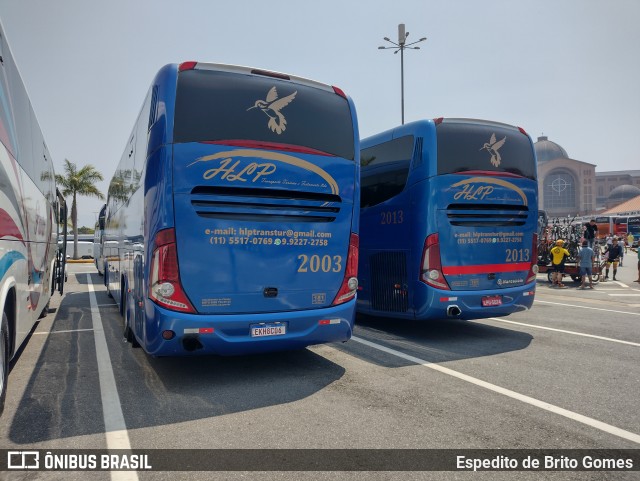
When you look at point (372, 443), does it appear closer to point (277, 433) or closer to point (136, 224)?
point (277, 433)

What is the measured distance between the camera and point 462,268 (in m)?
7.50

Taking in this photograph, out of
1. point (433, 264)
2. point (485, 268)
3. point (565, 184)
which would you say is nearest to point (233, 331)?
point (433, 264)

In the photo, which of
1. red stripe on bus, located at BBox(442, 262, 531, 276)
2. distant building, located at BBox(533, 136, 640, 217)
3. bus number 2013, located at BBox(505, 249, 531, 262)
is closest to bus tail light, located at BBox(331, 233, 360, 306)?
red stripe on bus, located at BBox(442, 262, 531, 276)

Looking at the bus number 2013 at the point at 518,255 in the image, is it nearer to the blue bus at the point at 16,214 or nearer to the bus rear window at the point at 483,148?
the bus rear window at the point at 483,148

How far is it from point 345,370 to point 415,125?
4206 mm

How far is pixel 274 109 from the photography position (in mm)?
5449

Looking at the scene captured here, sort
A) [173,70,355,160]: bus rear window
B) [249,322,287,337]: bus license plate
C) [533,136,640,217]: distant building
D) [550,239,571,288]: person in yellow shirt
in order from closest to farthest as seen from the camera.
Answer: [173,70,355,160]: bus rear window < [249,322,287,337]: bus license plate < [550,239,571,288]: person in yellow shirt < [533,136,640,217]: distant building

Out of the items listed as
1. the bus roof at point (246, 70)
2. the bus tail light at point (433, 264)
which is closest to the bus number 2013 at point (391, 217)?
the bus tail light at point (433, 264)

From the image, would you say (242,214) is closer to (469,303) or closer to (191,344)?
(191,344)

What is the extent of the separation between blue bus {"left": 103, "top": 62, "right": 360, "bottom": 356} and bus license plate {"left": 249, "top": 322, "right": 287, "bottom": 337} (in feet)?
0.04

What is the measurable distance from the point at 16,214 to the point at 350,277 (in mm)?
3717

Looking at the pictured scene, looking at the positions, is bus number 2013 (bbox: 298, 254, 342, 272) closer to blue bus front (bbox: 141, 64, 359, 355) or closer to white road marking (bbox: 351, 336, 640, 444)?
blue bus front (bbox: 141, 64, 359, 355)

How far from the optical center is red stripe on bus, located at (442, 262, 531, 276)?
24.3 feet

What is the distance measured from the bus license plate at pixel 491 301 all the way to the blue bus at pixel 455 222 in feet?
0.05
